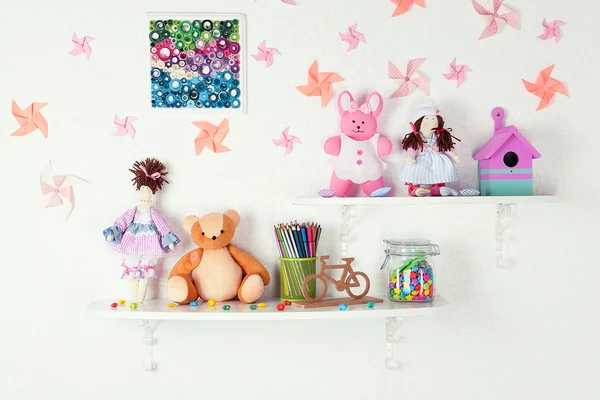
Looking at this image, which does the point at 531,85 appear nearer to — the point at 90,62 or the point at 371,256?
the point at 371,256

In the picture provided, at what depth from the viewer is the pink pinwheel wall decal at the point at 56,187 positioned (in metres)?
1.89

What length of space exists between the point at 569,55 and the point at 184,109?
1.08m

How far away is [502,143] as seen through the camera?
6.02ft

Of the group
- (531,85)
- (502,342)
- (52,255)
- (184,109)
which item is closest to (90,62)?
(184,109)

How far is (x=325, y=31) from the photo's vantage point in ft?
6.31

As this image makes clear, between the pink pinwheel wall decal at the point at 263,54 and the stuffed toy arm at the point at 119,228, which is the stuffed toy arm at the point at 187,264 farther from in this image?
the pink pinwheel wall decal at the point at 263,54

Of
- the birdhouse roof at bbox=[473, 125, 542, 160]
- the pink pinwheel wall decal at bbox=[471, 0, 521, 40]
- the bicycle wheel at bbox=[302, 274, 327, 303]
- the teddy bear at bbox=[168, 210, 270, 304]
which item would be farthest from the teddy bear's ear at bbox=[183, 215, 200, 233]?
the pink pinwheel wall decal at bbox=[471, 0, 521, 40]

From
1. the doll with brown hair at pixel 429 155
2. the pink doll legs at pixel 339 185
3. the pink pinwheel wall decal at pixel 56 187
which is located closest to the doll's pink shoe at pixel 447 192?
the doll with brown hair at pixel 429 155

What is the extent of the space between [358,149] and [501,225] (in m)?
0.45

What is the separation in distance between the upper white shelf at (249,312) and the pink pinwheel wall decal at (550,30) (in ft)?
2.65

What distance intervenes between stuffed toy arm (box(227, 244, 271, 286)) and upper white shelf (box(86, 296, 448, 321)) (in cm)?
9

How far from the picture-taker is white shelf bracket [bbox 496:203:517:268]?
194 centimetres

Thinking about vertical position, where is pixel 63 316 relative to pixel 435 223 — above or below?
below

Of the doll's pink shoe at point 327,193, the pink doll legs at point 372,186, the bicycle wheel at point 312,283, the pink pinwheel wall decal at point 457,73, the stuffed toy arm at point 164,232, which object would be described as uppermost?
the pink pinwheel wall decal at point 457,73
